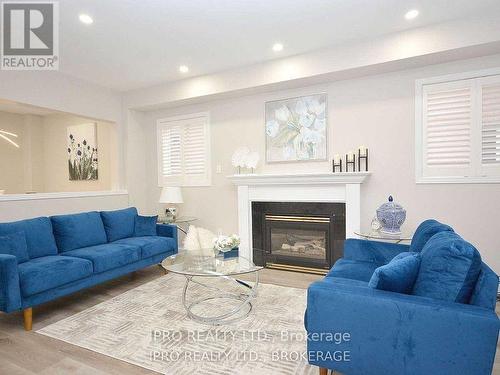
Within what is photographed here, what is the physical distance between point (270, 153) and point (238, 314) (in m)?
2.39

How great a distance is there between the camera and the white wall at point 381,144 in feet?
10.7

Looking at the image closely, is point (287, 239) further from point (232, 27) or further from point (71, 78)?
point (71, 78)

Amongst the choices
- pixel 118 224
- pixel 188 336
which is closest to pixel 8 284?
pixel 188 336

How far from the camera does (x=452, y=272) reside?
1.47 meters

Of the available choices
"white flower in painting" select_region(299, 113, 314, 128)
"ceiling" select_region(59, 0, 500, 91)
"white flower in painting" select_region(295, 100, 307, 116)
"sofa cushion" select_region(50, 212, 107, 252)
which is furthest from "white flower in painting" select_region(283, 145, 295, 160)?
"sofa cushion" select_region(50, 212, 107, 252)

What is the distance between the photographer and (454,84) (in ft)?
10.9

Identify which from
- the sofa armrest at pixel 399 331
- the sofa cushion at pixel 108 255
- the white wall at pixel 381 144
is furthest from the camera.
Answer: the white wall at pixel 381 144

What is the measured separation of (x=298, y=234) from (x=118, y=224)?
261cm

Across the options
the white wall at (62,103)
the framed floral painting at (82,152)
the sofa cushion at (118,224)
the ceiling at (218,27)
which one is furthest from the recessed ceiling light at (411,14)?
the framed floral painting at (82,152)

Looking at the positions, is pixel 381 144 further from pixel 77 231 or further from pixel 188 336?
pixel 77 231

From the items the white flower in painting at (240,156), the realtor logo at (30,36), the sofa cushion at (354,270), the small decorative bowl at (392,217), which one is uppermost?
the realtor logo at (30,36)

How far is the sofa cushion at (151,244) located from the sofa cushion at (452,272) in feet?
10.3

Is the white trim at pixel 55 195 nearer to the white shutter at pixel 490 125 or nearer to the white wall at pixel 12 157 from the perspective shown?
the white wall at pixel 12 157

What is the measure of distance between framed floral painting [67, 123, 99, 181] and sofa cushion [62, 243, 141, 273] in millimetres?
2407
